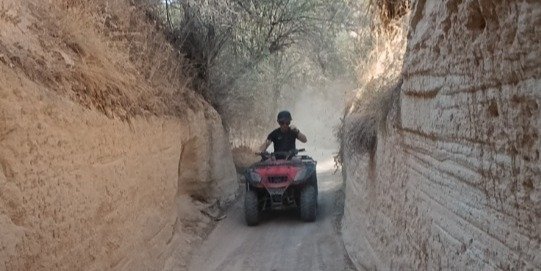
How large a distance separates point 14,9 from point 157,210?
9.38ft

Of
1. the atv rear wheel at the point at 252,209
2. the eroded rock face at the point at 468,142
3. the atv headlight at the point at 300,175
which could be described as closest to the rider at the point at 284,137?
the atv headlight at the point at 300,175

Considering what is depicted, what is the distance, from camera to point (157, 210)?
646 centimetres

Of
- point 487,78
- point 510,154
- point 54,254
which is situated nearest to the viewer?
point 510,154

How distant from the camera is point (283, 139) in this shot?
10.0 metres

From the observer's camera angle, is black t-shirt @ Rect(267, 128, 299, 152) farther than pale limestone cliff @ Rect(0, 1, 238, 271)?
Yes

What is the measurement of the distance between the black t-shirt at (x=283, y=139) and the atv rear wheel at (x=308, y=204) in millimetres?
1486

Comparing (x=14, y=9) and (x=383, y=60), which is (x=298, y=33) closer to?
(x=383, y=60)

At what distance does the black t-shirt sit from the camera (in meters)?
9.96

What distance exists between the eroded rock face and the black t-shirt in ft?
17.2

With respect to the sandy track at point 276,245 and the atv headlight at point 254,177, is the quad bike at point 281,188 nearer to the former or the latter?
the atv headlight at point 254,177

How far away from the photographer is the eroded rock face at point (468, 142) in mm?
2092

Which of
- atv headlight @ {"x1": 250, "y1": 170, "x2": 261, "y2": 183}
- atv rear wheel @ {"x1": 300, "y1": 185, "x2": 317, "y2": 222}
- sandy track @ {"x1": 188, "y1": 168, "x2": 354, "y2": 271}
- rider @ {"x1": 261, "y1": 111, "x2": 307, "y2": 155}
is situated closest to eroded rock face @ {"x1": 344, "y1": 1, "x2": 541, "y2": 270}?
sandy track @ {"x1": 188, "y1": 168, "x2": 354, "y2": 271}

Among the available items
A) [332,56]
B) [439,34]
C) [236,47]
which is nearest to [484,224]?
Result: [439,34]

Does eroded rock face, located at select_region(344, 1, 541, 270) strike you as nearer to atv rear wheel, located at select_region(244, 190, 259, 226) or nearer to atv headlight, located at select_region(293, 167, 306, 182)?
atv headlight, located at select_region(293, 167, 306, 182)
